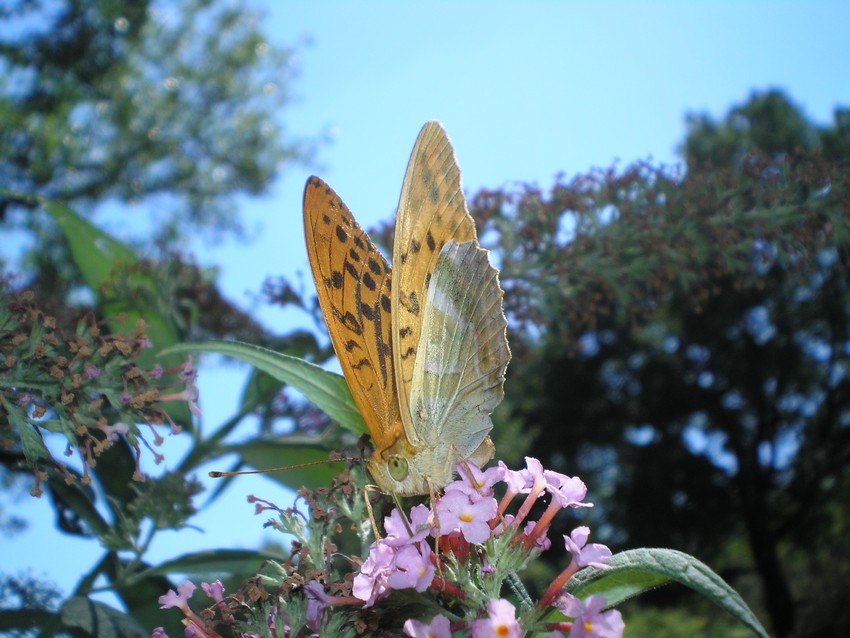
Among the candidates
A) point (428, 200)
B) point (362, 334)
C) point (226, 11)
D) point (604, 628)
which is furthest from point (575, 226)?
point (226, 11)

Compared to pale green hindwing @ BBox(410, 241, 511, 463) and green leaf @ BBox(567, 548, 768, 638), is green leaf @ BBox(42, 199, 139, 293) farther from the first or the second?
green leaf @ BBox(567, 548, 768, 638)

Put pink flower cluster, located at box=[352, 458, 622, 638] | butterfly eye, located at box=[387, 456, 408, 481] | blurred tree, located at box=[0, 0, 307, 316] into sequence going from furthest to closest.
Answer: blurred tree, located at box=[0, 0, 307, 316], butterfly eye, located at box=[387, 456, 408, 481], pink flower cluster, located at box=[352, 458, 622, 638]

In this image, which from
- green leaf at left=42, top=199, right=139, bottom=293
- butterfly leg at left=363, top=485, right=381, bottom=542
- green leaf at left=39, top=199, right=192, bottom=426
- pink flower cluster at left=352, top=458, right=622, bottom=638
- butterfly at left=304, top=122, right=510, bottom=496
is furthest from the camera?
green leaf at left=42, top=199, right=139, bottom=293

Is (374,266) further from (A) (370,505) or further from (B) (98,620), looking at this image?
(B) (98,620)

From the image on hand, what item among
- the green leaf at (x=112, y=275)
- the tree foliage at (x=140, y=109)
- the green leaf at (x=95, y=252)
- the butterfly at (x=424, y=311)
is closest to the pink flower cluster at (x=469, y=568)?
the butterfly at (x=424, y=311)

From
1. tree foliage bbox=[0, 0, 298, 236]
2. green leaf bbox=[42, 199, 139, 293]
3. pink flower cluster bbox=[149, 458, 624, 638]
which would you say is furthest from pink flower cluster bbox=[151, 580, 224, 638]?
tree foliage bbox=[0, 0, 298, 236]

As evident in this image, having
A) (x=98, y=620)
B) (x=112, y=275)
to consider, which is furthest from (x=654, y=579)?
Answer: (x=112, y=275)

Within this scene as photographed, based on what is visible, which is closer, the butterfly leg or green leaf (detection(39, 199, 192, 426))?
the butterfly leg
